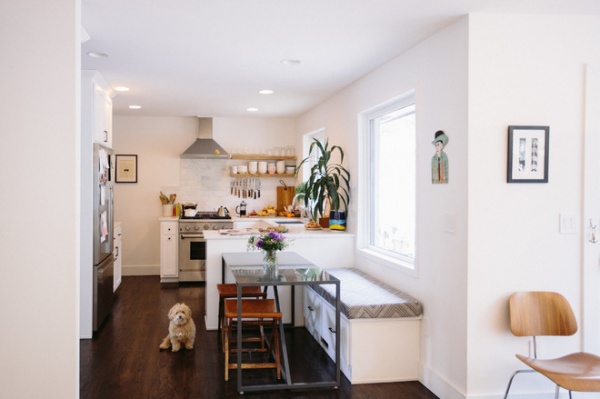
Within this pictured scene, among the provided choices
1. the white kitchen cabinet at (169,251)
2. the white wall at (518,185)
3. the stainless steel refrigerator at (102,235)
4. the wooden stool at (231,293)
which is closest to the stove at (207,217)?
the white kitchen cabinet at (169,251)

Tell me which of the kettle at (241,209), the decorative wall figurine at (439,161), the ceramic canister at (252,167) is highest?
the ceramic canister at (252,167)

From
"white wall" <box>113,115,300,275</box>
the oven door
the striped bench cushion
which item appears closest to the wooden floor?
the striped bench cushion

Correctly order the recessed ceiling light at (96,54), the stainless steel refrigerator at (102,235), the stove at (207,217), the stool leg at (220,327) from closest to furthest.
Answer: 1. the recessed ceiling light at (96,54)
2. the stool leg at (220,327)
3. the stainless steel refrigerator at (102,235)
4. the stove at (207,217)

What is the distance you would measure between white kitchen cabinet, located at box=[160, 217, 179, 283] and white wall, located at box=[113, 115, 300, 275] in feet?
2.03

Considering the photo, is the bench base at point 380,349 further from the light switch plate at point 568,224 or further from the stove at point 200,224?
the stove at point 200,224

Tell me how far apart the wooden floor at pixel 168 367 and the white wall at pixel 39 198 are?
3.44ft

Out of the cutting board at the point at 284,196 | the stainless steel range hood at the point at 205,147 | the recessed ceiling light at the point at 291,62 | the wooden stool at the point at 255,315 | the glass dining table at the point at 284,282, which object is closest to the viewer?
the glass dining table at the point at 284,282

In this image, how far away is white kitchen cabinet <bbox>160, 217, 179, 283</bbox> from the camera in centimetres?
760

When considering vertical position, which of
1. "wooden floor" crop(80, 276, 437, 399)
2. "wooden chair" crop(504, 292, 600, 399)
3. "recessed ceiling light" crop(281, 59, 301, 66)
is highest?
"recessed ceiling light" crop(281, 59, 301, 66)

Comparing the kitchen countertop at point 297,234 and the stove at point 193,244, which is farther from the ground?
the kitchen countertop at point 297,234

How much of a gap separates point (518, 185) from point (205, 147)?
5.39 metres

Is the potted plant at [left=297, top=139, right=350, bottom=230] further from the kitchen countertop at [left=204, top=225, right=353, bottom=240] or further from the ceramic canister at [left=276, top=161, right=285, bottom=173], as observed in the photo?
the ceramic canister at [left=276, top=161, right=285, bottom=173]

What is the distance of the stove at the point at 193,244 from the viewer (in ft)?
24.8

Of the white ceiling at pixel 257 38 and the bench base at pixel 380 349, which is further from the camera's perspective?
the bench base at pixel 380 349
